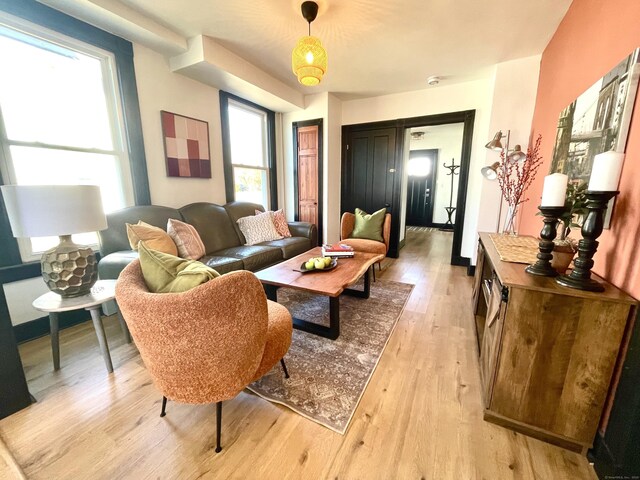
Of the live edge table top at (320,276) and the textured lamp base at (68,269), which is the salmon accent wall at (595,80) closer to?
the live edge table top at (320,276)

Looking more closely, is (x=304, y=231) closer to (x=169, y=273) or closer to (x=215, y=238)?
(x=215, y=238)

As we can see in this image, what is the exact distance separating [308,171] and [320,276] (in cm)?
277

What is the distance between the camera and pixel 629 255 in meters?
1.06

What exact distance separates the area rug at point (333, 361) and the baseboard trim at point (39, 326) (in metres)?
1.80

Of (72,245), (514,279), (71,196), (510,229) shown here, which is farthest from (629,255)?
(72,245)

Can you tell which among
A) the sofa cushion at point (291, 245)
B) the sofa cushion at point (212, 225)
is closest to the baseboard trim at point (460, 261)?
the sofa cushion at point (291, 245)

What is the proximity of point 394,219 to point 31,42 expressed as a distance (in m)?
4.40

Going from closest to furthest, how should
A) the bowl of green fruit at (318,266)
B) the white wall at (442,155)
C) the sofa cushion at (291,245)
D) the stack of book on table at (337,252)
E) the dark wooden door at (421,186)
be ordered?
the bowl of green fruit at (318,266) → the stack of book on table at (337,252) → the sofa cushion at (291,245) → the white wall at (442,155) → the dark wooden door at (421,186)

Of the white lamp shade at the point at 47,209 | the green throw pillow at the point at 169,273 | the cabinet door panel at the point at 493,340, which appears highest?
the white lamp shade at the point at 47,209

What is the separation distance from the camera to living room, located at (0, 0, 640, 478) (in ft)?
3.64

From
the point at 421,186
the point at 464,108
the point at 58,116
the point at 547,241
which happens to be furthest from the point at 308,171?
the point at 421,186

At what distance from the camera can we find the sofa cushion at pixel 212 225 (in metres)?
2.93

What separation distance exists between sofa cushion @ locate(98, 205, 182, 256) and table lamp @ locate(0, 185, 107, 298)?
540 millimetres

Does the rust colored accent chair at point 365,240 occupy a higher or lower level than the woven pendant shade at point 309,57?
lower
